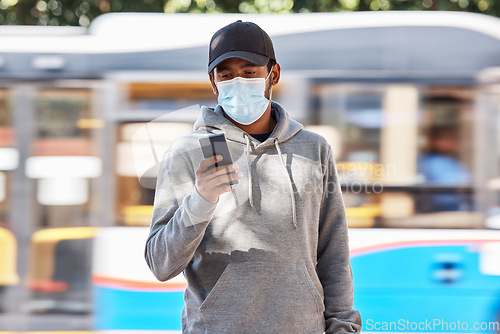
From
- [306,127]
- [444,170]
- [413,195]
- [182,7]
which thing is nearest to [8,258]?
[306,127]

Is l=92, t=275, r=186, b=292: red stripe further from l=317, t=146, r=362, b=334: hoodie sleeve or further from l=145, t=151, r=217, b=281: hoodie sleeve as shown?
l=145, t=151, r=217, b=281: hoodie sleeve

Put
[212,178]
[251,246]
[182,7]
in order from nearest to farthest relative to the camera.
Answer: [212,178], [251,246], [182,7]

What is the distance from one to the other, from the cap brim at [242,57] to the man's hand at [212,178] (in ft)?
1.09

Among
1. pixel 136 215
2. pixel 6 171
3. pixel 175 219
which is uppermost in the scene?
pixel 175 219

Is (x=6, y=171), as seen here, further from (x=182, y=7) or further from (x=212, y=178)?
(x=182, y=7)

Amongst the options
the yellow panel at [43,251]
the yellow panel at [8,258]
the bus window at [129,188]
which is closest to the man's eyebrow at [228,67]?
the bus window at [129,188]

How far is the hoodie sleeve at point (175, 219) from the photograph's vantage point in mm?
1609

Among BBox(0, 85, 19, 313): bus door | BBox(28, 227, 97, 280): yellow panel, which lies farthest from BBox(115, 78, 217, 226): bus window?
BBox(0, 85, 19, 313): bus door

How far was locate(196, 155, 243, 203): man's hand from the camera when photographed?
1584 millimetres

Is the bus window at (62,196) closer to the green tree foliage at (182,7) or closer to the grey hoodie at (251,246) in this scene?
A: the grey hoodie at (251,246)

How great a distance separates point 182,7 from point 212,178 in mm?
7803

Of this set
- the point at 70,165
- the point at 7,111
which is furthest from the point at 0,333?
the point at 7,111

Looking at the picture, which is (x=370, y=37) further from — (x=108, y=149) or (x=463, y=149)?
(x=108, y=149)

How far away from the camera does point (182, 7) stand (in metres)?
8.98
